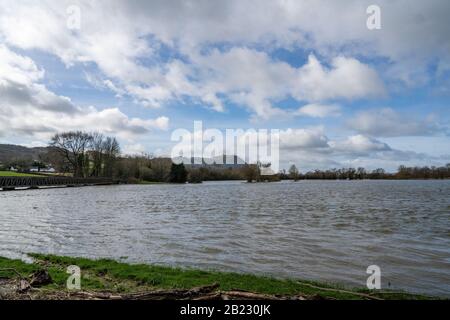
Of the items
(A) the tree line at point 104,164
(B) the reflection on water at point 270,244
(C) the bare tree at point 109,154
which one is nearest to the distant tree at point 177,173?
(A) the tree line at point 104,164

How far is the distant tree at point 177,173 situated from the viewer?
14462 cm

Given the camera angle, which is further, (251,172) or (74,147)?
(251,172)

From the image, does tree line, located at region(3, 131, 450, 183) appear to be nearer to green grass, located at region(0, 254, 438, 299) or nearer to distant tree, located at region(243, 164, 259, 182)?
distant tree, located at region(243, 164, 259, 182)

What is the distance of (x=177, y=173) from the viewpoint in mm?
146125

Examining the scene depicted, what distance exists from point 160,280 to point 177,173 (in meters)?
138

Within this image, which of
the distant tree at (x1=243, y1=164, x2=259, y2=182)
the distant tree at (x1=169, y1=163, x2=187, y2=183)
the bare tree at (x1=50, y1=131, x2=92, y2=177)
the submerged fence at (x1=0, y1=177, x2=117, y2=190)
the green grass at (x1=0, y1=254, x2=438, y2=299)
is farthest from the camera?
the distant tree at (x1=243, y1=164, x2=259, y2=182)

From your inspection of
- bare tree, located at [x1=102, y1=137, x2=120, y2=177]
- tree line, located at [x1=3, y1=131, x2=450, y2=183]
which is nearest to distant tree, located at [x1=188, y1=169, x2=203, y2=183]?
tree line, located at [x1=3, y1=131, x2=450, y2=183]

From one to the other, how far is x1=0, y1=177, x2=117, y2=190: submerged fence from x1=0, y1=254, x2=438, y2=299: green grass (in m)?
69.7

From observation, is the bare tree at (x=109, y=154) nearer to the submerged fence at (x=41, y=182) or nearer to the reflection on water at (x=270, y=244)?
the submerged fence at (x=41, y=182)

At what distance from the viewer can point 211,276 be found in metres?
10.2

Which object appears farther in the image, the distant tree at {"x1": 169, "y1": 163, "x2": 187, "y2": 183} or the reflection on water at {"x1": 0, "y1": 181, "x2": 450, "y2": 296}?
the distant tree at {"x1": 169, "y1": 163, "x2": 187, "y2": 183}

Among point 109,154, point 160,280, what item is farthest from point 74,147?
point 160,280

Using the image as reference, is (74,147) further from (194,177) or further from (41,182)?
(194,177)

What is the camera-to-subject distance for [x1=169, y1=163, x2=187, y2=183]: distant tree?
474 ft
